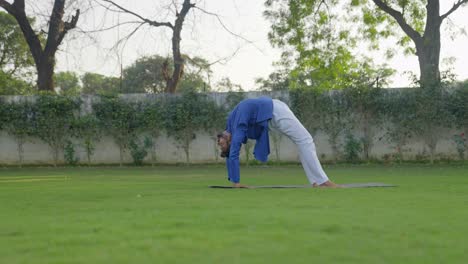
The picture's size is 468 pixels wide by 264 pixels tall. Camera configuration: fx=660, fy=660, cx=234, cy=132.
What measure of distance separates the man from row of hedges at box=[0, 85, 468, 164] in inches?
362

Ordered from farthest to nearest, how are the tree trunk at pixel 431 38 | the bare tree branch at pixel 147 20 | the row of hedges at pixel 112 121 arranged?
the bare tree branch at pixel 147 20 < the tree trunk at pixel 431 38 < the row of hedges at pixel 112 121

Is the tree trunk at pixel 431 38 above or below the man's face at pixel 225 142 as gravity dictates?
above

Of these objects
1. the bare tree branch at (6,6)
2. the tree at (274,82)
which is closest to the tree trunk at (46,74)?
the bare tree branch at (6,6)

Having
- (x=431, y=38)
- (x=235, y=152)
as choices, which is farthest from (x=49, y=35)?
(x=235, y=152)

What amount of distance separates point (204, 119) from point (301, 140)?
9.65 m

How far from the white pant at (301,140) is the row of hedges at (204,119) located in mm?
9167

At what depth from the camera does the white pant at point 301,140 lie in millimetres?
7984

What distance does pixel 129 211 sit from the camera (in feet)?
16.4

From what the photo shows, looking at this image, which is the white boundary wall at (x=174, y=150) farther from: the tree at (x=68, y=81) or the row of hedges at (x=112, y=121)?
the tree at (x=68, y=81)

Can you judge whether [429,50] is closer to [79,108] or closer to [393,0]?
[393,0]

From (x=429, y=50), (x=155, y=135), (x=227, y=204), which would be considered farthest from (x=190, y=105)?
(x=227, y=204)

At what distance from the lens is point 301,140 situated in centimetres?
810

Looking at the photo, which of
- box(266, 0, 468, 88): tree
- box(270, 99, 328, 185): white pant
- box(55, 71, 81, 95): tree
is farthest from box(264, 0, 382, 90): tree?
box(55, 71, 81, 95): tree

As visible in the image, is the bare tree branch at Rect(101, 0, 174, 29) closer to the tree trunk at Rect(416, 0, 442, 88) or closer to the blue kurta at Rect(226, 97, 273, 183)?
the tree trunk at Rect(416, 0, 442, 88)
